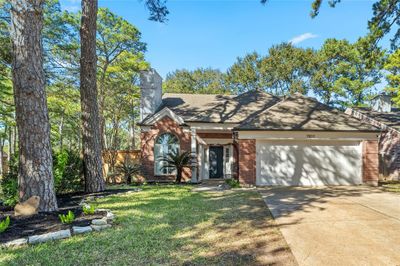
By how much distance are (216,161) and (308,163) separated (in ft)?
18.3

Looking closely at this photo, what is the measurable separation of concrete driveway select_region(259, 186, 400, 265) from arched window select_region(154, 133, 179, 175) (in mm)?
7464

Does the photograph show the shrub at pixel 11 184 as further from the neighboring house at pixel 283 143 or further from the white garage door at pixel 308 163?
the white garage door at pixel 308 163

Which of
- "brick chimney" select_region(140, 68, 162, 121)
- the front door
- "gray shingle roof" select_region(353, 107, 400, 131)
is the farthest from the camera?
"gray shingle roof" select_region(353, 107, 400, 131)

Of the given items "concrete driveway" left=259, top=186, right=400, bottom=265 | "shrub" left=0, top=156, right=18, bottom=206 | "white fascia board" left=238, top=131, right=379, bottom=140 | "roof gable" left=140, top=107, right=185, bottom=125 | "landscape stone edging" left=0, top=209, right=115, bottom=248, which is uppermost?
"roof gable" left=140, top=107, right=185, bottom=125

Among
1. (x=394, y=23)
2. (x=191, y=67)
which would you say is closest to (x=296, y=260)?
(x=394, y=23)

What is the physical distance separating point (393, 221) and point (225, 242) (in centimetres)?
391

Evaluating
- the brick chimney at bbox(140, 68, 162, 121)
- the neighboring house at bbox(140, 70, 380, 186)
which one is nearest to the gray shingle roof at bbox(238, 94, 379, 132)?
the neighboring house at bbox(140, 70, 380, 186)

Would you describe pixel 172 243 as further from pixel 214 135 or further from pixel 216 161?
pixel 216 161

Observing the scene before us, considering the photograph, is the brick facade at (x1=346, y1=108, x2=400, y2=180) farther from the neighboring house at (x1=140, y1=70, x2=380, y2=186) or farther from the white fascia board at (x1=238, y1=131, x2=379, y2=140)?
the white fascia board at (x1=238, y1=131, x2=379, y2=140)

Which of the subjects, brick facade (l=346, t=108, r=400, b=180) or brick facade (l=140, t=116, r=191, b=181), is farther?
brick facade (l=346, t=108, r=400, b=180)

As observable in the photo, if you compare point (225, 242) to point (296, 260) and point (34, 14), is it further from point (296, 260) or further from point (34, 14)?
point (34, 14)

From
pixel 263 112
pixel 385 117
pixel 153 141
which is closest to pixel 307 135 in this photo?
pixel 263 112

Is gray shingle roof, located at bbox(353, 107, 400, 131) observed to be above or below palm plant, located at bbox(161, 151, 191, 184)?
above

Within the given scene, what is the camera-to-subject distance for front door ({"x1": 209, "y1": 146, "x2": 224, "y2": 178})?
1540cm
